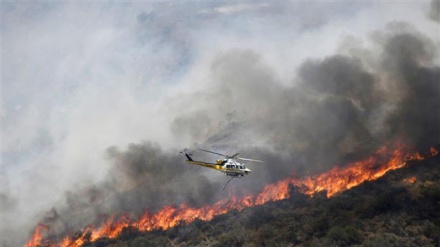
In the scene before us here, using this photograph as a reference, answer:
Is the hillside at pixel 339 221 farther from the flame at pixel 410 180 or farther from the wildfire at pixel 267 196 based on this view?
the wildfire at pixel 267 196

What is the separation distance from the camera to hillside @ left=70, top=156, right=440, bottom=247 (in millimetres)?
50969

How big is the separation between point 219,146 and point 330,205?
147 ft

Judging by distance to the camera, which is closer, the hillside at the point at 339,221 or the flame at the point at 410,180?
the hillside at the point at 339,221

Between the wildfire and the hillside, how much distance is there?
3.86 m

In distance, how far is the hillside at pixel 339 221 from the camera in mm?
50969

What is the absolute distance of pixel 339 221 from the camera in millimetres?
57250

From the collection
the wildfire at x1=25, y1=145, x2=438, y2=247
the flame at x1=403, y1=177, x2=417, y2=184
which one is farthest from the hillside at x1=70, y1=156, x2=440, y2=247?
the wildfire at x1=25, y1=145, x2=438, y2=247

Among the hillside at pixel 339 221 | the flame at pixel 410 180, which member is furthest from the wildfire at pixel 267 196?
the flame at pixel 410 180

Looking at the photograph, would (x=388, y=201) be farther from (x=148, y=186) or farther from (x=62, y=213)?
(x=62, y=213)

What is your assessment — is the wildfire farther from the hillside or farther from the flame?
the flame

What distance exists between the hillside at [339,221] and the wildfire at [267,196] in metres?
3.86

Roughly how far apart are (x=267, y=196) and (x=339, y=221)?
86.4ft

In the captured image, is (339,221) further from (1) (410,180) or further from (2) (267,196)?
(2) (267,196)

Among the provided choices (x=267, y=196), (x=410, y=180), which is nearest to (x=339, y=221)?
(x=410, y=180)
